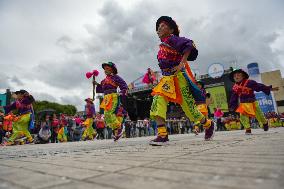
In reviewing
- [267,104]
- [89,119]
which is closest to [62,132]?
[89,119]

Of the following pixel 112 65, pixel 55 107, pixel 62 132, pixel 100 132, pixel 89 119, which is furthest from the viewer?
pixel 55 107

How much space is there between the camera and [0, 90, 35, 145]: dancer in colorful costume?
923 cm

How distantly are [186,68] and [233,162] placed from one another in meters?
3.01

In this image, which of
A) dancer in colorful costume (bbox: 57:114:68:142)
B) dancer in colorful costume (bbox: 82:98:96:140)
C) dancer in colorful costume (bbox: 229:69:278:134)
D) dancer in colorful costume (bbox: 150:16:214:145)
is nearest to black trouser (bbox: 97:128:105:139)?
dancer in colorful costume (bbox: 57:114:68:142)

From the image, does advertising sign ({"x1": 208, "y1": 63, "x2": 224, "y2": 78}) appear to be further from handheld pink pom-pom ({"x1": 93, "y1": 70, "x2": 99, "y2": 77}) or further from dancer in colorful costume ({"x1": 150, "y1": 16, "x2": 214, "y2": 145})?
dancer in colorful costume ({"x1": 150, "y1": 16, "x2": 214, "y2": 145})

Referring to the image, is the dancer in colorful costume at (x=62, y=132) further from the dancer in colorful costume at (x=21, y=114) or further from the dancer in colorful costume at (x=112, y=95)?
the dancer in colorful costume at (x=112, y=95)

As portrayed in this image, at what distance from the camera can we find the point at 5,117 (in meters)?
12.8

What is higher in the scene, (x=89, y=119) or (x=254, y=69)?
(x=254, y=69)

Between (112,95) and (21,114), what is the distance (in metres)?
4.08

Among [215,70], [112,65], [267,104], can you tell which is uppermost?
[215,70]

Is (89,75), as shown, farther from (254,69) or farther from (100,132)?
(254,69)

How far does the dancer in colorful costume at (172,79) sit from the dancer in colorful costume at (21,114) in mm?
6603

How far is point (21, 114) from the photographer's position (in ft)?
30.3

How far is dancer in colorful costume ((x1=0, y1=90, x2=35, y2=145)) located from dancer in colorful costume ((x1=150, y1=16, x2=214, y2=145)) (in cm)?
660
